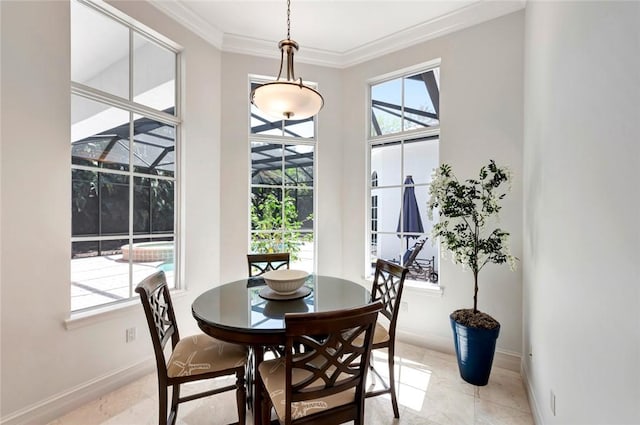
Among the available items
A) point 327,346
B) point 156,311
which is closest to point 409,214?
point 327,346

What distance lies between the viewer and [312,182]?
3.56 m

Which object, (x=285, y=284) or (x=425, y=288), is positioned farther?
(x=425, y=288)

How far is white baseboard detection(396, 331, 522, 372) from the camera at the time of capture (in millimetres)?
2527

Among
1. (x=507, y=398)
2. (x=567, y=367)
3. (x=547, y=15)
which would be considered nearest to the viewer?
(x=567, y=367)

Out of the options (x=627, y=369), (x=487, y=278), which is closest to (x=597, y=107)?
(x=627, y=369)

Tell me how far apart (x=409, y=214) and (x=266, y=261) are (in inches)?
62.8

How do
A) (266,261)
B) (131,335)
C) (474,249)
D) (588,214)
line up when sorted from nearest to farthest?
(588,214) → (474,249) → (131,335) → (266,261)

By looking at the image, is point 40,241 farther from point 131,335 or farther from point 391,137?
point 391,137

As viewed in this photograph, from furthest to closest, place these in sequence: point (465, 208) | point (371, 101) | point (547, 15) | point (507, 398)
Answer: point (371, 101)
point (465, 208)
point (507, 398)
point (547, 15)

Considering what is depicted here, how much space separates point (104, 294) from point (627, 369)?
117 inches

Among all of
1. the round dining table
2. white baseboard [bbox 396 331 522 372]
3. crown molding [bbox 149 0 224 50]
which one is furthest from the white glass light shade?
white baseboard [bbox 396 331 522 372]

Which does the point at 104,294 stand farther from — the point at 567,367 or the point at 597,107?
the point at 597,107

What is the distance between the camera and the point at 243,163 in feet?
10.8

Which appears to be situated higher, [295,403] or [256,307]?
[256,307]
